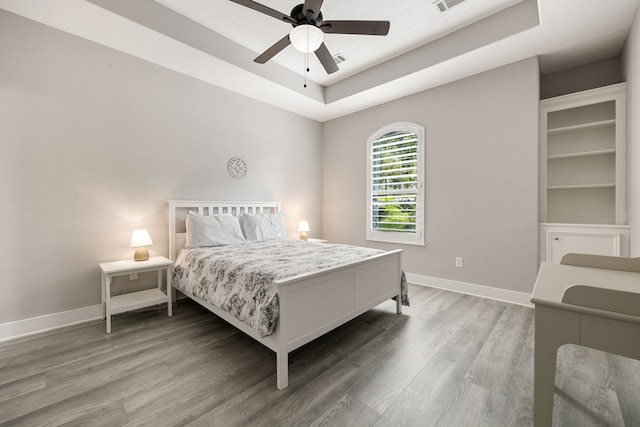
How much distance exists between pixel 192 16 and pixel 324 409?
12.0ft

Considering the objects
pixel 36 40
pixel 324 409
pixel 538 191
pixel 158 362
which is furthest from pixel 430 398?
pixel 36 40

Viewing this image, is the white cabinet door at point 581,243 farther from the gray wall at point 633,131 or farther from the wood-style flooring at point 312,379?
the wood-style flooring at point 312,379

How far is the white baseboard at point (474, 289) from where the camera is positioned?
3.11 m

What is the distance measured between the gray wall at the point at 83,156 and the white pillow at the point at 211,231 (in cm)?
41

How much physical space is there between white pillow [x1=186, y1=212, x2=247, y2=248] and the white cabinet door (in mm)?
3563

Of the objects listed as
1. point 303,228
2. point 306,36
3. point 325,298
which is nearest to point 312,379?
point 325,298

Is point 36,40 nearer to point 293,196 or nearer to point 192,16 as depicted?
point 192,16

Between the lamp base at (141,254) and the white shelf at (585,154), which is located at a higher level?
the white shelf at (585,154)

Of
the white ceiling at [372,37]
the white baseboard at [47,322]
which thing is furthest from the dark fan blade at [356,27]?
the white baseboard at [47,322]

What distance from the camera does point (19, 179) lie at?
2420mm

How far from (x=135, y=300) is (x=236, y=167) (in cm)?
211

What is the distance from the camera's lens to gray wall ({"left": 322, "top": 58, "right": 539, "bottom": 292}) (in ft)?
10.1

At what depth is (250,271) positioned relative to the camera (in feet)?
6.77

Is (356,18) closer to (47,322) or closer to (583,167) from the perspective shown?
(583,167)
